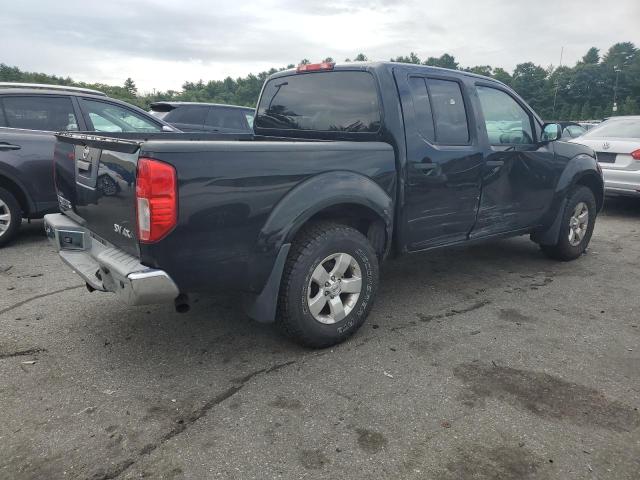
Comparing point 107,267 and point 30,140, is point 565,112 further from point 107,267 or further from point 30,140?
point 107,267

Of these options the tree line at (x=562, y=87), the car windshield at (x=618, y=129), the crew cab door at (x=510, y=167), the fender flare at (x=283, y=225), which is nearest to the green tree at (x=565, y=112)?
the tree line at (x=562, y=87)

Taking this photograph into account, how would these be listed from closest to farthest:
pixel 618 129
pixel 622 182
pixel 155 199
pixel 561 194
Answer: pixel 155 199
pixel 561 194
pixel 622 182
pixel 618 129

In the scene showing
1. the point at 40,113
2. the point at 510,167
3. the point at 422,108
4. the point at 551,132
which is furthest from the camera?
the point at 40,113

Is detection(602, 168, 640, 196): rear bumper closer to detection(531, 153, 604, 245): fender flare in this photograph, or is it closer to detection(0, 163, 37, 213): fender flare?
detection(531, 153, 604, 245): fender flare

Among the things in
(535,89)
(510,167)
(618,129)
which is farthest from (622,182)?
(535,89)

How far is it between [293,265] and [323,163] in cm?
64

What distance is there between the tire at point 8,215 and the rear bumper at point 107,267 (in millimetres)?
2184

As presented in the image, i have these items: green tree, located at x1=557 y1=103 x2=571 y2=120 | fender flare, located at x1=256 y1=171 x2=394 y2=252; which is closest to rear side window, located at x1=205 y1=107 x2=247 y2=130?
fender flare, located at x1=256 y1=171 x2=394 y2=252

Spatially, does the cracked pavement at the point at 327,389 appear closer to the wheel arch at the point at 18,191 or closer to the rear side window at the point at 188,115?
the wheel arch at the point at 18,191

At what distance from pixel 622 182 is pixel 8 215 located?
8.18 m

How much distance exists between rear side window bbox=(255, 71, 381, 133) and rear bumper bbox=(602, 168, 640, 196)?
5.78m

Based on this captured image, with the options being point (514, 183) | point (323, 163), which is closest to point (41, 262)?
point (323, 163)

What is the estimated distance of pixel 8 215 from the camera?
5.23 meters

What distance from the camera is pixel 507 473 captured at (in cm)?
212
